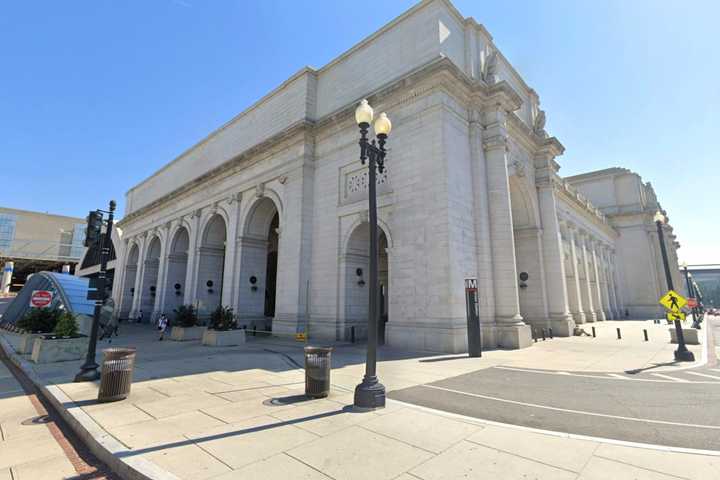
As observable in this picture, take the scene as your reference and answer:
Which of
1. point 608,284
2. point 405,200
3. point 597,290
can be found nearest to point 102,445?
point 405,200

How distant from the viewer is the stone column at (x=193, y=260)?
101 ft

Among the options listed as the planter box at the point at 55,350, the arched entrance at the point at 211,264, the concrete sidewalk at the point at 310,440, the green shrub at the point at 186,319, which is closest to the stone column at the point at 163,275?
the arched entrance at the point at 211,264

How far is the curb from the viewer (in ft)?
13.9

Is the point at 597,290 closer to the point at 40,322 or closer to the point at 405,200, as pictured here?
the point at 405,200

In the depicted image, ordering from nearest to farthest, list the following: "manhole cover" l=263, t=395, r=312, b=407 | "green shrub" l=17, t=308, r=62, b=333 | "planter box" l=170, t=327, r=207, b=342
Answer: "manhole cover" l=263, t=395, r=312, b=407 < "green shrub" l=17, t=308, r=62, b=333 < "planter box" l=170, t=327, r=207, b=342

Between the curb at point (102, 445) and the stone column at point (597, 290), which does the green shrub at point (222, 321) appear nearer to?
the curb at point (102, 445)

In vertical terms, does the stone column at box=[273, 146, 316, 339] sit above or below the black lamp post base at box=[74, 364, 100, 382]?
above

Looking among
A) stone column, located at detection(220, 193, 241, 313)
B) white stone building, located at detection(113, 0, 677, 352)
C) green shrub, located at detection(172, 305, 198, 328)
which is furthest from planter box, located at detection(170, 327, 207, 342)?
white stone building, located at detection(113, 0, 677, 352)

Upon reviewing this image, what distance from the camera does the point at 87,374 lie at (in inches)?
375

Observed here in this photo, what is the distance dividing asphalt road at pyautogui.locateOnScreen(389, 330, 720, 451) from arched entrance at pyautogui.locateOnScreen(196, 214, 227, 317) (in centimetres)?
2619

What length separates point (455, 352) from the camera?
14781 millimetres

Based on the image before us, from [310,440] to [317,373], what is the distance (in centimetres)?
251

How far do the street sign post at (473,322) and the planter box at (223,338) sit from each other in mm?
11451

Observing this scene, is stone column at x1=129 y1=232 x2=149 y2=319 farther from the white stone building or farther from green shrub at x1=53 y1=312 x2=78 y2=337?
green shrub at x1=53 y1=312 x2=78 y2=337
